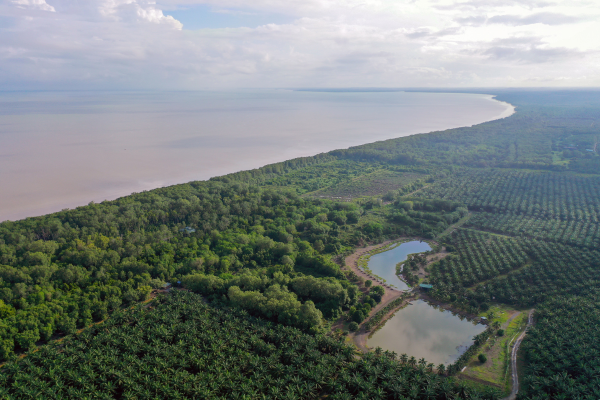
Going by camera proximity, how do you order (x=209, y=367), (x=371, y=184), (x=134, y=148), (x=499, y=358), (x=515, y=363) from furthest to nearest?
(x=134, y=148), (x=371, y=184), (x=499, y=358), (x=515, y=363), (x=209, y=367)

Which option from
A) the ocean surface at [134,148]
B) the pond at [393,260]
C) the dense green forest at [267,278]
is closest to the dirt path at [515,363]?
the dense green forest at [267,278]

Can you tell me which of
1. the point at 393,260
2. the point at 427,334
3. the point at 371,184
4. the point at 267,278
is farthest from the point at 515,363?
the point at 371,184

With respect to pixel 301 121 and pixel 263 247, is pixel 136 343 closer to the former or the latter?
pixel 263 247

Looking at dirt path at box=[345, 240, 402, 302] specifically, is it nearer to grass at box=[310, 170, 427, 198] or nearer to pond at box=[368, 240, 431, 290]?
pond at box=[368, 240, 431, 290]

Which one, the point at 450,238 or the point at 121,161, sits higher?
Answer: the point at 121,161

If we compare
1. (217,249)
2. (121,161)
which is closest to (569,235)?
(217,249)

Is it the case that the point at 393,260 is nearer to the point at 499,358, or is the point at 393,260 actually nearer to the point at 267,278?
the point at 267,278
